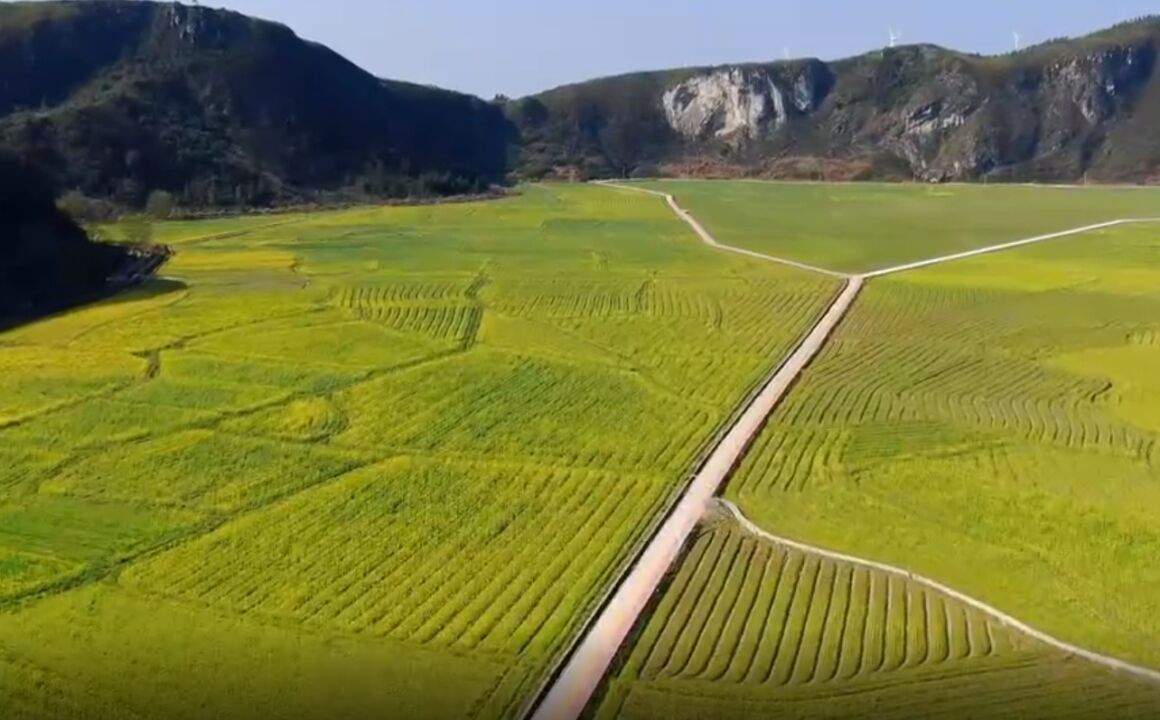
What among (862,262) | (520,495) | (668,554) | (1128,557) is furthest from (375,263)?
(1128,557)

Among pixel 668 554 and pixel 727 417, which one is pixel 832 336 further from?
pixel 668 554

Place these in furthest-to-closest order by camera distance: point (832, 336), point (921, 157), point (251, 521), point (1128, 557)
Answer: point (921, 157)
point (832, 336)
point (251, 521)
point (1128, 557)

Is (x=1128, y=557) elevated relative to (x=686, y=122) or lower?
lower

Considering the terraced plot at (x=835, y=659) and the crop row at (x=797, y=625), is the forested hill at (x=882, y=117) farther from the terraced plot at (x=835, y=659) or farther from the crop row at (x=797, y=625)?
the terraced plot at (x=835, y=659)

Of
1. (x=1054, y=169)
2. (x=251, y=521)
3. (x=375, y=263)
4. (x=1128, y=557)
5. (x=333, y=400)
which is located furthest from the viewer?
(x=1054, y=169)

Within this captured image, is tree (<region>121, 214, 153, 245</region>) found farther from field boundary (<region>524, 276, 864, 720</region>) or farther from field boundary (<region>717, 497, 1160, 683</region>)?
field boundary (<region>717, 497, 1160, 683</region>)

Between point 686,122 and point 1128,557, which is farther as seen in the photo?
point 686,122

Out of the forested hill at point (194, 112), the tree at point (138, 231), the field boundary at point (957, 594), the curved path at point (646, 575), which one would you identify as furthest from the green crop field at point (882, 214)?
the field boundary at point (957, 594)

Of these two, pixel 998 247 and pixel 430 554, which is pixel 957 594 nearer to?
pixel 430 554
